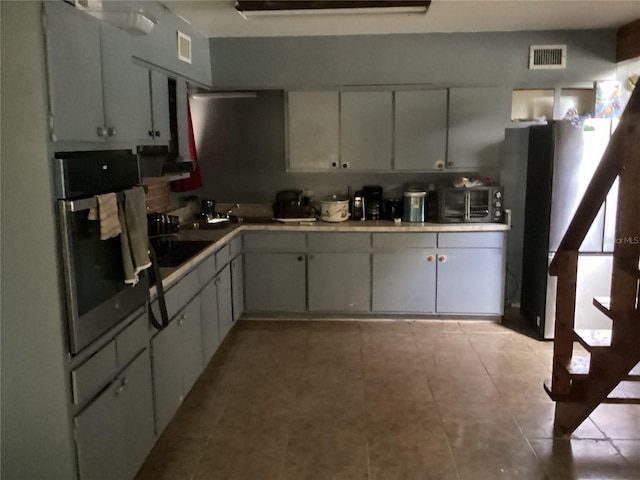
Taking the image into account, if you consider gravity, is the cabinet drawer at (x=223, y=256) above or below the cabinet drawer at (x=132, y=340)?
above

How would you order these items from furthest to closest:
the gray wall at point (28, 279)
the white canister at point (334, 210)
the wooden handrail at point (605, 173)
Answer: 1. the white canister at point (334, 210)
2. the wooden handrail at point (605, 173)
3. the gray wall at point (28, 279)

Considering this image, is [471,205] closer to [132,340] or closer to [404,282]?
[404,282]

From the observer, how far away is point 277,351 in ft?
14.2

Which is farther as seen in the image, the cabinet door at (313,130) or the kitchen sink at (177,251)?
the cabinet door at (313,130)

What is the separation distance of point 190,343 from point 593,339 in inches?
89.6

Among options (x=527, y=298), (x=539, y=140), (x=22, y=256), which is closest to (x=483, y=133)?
(x=539, y=140)

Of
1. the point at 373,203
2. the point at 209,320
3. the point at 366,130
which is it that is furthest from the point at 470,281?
the point at 209,320

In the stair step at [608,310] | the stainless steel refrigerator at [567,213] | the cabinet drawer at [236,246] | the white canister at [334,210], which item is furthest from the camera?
the white canister at [334,210]

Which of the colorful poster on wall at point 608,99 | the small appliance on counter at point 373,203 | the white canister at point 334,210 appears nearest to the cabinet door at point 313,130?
the white canister at point 334,210

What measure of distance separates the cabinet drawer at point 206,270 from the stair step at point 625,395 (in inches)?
96.8

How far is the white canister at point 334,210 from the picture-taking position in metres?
4.92

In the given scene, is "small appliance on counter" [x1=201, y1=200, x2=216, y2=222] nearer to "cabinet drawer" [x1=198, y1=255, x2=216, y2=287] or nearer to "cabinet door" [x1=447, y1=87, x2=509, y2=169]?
"cabinet drawer" [x1=198, y1=255, x2=216, y2=287]

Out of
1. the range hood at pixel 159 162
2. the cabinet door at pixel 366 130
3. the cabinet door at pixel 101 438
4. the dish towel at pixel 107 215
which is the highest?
the cabinet door at pixel 366 130

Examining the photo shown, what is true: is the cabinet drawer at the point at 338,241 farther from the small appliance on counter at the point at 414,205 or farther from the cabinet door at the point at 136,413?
the cabinet door at the point at 136,413
